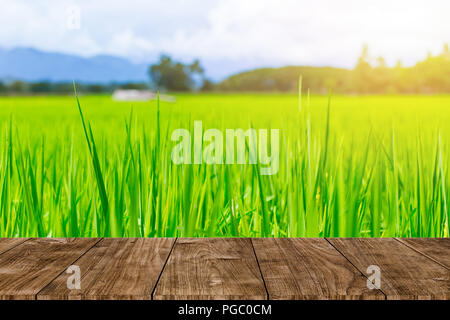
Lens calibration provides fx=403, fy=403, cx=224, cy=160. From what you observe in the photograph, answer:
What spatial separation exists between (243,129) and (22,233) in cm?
97

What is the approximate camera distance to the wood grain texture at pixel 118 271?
887 mm

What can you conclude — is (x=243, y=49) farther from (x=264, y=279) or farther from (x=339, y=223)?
(x=264, y=279)

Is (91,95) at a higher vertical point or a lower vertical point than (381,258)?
higher

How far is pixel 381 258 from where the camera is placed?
1.14 meters

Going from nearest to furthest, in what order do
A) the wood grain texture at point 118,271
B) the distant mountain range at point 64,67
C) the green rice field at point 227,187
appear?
the wood grain texture at point 118,271
the green rice field at point 227,187
the distant mountain range at point 64,67

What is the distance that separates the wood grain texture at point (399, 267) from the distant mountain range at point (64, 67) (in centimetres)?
115

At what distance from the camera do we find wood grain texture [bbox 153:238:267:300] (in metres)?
0.89

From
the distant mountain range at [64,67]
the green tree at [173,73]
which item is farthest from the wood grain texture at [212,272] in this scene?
the distant mountain range at [64,67]

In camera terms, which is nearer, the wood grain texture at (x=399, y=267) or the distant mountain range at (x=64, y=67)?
the wood grain texture at (x=399, y=267)

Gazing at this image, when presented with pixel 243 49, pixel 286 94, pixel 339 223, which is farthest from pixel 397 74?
pixel 339 223

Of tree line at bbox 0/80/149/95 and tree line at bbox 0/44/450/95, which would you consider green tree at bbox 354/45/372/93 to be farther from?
tree line at bbox 0/80/149/95

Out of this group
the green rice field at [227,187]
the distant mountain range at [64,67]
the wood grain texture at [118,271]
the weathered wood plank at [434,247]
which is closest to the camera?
the wood grain texture at [118,271]

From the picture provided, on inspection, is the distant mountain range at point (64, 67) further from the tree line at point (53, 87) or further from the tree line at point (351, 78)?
the tree line at point (351, 78)
